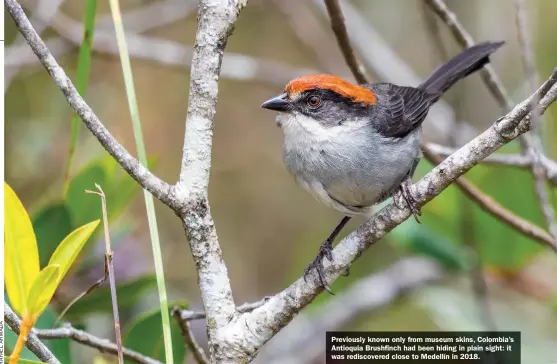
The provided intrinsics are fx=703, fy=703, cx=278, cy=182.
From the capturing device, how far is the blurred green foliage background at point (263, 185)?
3.32 metres

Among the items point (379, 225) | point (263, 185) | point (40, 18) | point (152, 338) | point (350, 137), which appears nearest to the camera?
point (379, 225)

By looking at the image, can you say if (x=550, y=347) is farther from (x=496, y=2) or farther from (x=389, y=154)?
(x=496, y=2)

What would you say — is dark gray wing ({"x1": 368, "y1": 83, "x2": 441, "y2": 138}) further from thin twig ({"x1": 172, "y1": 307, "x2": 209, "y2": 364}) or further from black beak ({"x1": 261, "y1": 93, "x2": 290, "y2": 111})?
thin twig ({"x1": 172, "y1": 307, "x2": 209, "y2": 364})

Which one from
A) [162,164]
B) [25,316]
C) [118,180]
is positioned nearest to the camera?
[25,316]

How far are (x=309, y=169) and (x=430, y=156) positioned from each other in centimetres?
55

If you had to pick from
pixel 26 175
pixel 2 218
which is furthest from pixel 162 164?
pixel 2 218

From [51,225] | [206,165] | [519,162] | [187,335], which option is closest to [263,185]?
[519,162]

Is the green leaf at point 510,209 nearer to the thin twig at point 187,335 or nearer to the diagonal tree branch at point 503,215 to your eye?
the diagonal tree branch at point 503,215

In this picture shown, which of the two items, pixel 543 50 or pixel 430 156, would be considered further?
pixel 543 50

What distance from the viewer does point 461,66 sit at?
10.8 feet

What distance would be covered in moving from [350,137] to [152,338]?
1.18m

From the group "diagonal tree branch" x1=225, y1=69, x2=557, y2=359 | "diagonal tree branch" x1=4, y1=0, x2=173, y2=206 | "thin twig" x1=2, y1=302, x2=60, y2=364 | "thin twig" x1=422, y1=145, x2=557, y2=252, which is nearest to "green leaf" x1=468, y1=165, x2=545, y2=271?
"thin twig" x1=422, y1=145, x2=557, y2=252

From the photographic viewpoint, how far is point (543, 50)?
209 inches

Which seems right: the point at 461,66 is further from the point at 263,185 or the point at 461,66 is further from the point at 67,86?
the point at 263,185
